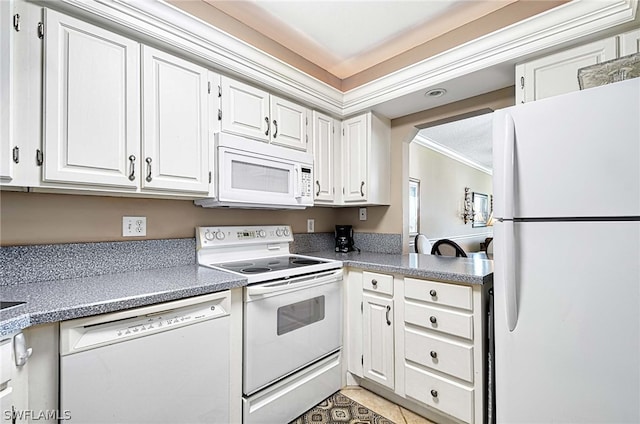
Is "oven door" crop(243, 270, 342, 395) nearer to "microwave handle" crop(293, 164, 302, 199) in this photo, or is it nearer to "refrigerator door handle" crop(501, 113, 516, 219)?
"microwave handle" crop(293, 164, 302, 199)

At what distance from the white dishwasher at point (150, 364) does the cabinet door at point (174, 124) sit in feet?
2.21

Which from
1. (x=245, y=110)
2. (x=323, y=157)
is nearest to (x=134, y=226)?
(x=245, y=110)

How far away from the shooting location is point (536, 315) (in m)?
1.14

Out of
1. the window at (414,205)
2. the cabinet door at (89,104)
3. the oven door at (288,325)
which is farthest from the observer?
the window at (414,205)

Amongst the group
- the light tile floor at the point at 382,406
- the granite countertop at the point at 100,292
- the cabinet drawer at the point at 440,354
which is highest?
the granite countertop at the point at 100,292

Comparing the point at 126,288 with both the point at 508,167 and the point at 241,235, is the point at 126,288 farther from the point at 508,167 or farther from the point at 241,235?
the point at 508,167

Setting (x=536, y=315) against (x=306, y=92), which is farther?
(x=306, y=92)

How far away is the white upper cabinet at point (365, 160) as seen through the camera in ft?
7.94

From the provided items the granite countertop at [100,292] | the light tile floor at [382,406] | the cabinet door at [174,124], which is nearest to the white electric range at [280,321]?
the light tile floor at [382,406]

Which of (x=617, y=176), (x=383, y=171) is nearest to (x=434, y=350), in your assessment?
(x=617, y=176)

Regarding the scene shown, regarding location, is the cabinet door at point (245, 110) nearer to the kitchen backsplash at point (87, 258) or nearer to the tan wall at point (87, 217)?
the tan wall at point (87, 217)

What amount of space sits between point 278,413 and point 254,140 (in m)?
1.65

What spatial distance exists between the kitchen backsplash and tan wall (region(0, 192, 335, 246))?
0.13ft

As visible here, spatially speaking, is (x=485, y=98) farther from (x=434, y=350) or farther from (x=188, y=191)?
(x=188, y=191)
